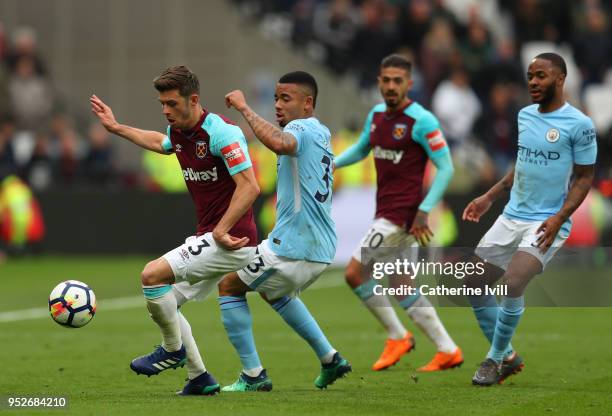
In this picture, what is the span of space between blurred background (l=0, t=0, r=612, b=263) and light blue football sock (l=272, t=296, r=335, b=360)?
39.2 ft

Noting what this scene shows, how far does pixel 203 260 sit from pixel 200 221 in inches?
17.4

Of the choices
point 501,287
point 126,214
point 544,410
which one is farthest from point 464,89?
point 544,410

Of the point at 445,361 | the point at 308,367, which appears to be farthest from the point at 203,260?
the point at 445,361

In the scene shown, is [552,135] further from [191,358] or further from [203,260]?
[191,358]

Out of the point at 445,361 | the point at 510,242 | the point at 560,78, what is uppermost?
the point at 560,78

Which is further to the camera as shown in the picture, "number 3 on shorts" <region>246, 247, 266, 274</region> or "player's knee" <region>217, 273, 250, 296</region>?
"player's knee" <region>217, 273, 250, 296</region>

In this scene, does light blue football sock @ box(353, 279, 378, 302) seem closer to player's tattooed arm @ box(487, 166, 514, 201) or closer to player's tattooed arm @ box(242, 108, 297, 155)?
player's tattooed arm @ box(487, 166, 514, 201)

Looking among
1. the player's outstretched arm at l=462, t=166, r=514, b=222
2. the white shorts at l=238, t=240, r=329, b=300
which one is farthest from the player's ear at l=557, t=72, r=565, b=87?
the white shorts at l=238, t=240, r=329, b=300

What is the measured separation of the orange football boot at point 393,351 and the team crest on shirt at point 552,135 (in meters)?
2.52

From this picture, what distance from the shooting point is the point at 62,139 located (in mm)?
25984

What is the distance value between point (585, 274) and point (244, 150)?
351 centimetres

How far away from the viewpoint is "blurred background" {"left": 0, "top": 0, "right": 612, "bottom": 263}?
2328cm

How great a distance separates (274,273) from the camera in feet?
30.4

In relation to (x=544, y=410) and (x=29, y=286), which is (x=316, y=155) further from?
(x=29, y=286)
